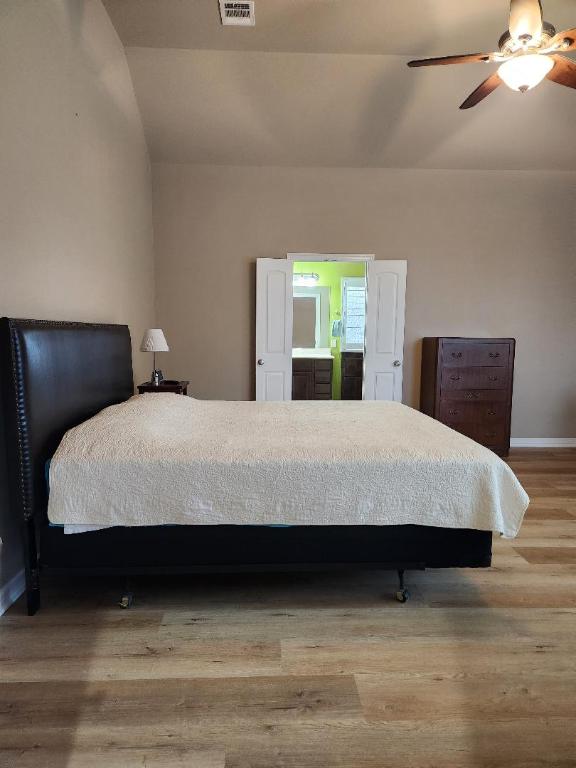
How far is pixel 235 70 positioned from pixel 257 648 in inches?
162

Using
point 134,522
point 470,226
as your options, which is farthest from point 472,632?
point 470,226

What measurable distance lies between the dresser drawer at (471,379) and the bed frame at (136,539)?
8.74ft

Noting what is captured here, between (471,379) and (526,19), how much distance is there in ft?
9.60

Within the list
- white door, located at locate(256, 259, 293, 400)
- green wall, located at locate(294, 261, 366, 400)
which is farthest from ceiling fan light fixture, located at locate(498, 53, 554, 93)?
green wall, located at locate(294, 261, 366, 400)

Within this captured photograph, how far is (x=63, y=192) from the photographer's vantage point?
→ 2.44 metres

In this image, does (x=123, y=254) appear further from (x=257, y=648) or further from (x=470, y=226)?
(x=470, y=226)

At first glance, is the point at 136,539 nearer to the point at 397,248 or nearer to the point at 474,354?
the point at 474,354

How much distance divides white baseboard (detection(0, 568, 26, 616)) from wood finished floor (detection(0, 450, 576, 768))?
→ 5 cm

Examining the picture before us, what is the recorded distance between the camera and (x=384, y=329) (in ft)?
15.3

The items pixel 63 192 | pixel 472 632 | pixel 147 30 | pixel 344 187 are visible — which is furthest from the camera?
pixel 344 187

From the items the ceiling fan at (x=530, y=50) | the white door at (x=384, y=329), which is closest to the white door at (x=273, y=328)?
the white door at (x=384, y=329)

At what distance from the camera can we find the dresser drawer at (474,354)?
433cm

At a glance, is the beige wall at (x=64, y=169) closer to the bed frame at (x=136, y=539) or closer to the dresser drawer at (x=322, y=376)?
the bed frame at (x=136, y=539)

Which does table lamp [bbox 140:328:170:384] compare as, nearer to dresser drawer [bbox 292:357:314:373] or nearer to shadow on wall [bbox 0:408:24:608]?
shadow on wall [bbox 0:408:24:608]
